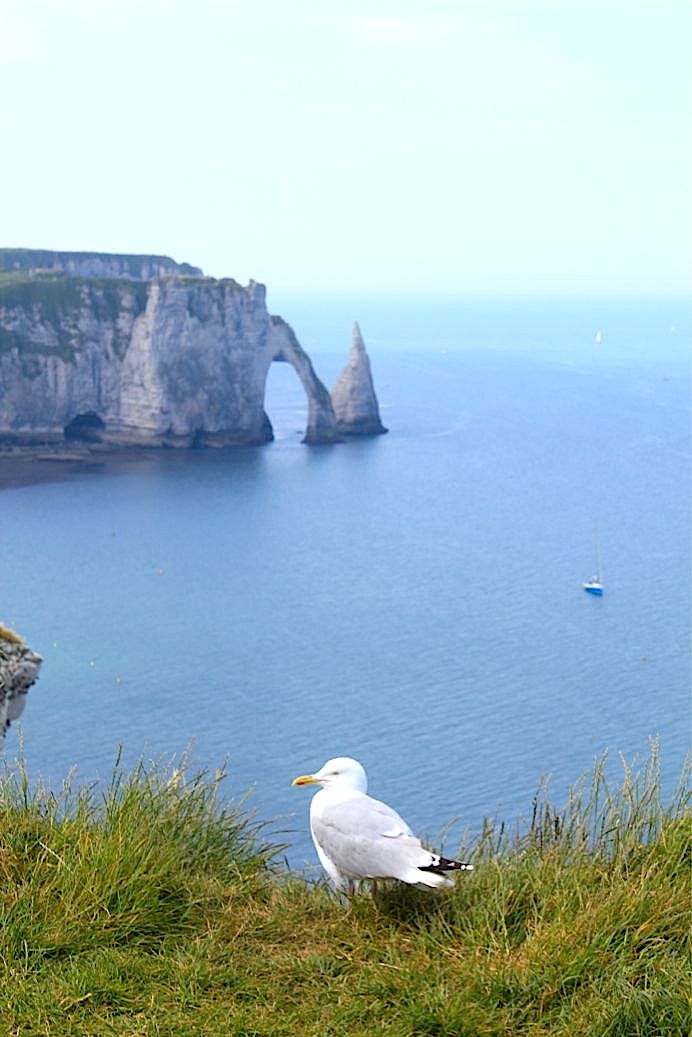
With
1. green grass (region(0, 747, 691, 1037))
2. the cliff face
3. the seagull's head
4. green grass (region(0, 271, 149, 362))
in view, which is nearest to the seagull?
the seagull's head

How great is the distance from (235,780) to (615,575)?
32370mm

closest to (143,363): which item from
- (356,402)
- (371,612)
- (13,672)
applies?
(356,402)

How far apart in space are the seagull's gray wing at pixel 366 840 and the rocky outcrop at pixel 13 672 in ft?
19.5

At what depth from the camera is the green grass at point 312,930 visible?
480cm

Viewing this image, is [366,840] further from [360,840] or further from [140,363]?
[140,363]

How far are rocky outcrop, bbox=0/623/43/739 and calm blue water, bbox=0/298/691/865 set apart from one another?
1509 centimetres

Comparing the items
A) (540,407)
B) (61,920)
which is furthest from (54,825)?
(540,407)

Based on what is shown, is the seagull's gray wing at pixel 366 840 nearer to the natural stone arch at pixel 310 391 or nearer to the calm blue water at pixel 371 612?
the calm blue water at pixel 371 612

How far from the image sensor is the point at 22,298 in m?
95.1

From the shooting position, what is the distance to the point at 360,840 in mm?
5594

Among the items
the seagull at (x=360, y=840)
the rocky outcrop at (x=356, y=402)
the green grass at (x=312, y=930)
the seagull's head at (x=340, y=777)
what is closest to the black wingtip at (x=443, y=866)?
the seagull at (x=360, y=840)

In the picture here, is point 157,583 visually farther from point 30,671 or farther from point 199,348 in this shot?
point 30,671

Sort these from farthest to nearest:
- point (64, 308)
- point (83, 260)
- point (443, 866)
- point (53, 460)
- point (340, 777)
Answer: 1. point (83, 260)
2. point (64, 308)
3. point (53, 460)
4. point (340, 777)
5. point (443, 866)

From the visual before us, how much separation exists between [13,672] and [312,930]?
6.45 m
